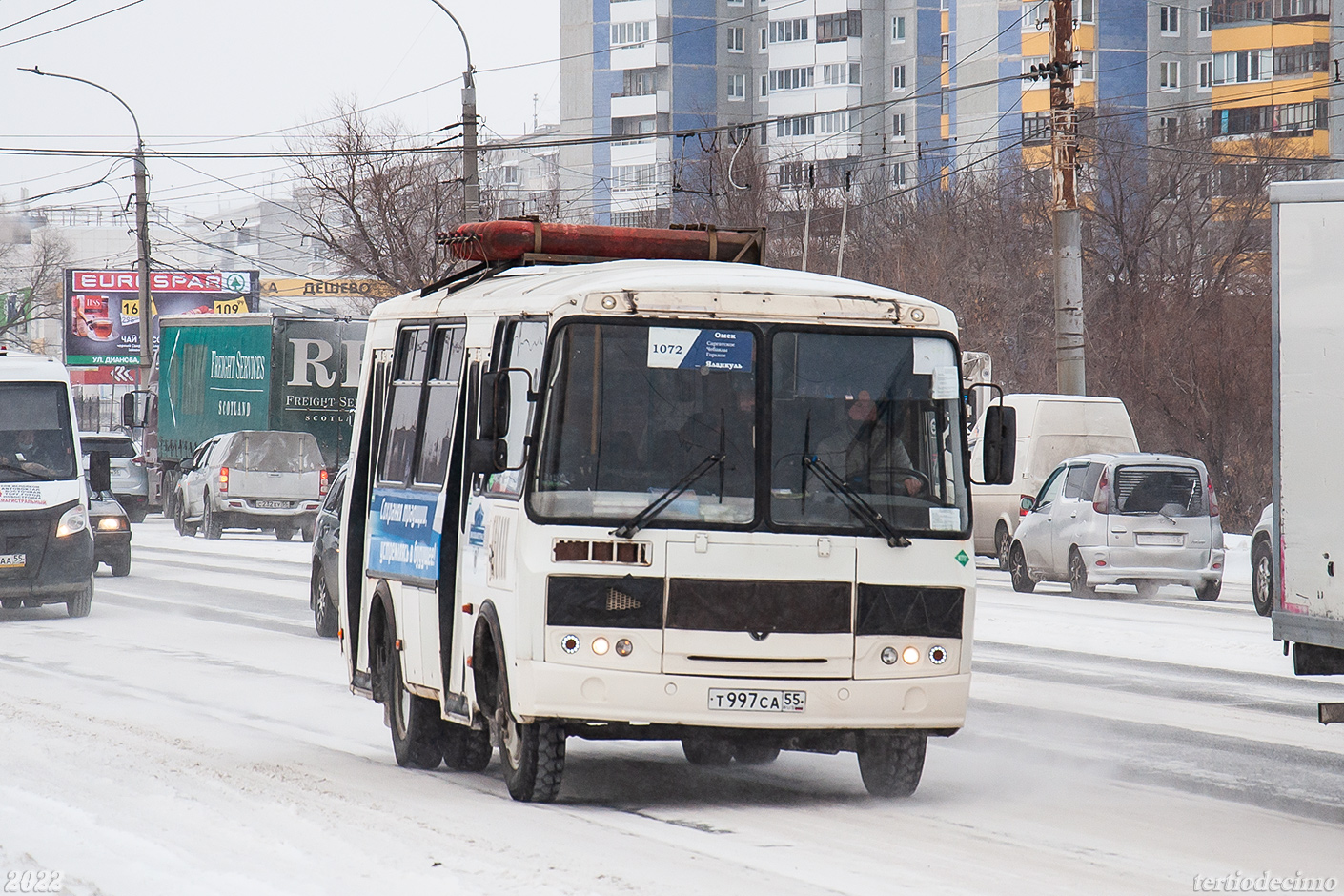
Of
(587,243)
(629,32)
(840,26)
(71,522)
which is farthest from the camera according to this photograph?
(629,32)

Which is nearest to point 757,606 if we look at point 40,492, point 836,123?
point 40,492

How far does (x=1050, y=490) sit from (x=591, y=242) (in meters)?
14.5

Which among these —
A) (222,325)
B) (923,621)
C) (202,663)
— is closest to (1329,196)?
(923,621)

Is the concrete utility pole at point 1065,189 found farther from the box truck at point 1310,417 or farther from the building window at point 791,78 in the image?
the building window at point 791,78

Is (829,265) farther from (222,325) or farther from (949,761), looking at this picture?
(949,761)

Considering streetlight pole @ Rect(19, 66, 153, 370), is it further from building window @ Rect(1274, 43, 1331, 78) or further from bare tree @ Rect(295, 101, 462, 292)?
building window @ Rect(1274, 43, 1331, 78)

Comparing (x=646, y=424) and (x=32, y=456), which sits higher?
(x=646, y=424)

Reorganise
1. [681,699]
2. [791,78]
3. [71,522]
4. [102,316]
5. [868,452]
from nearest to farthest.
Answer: [681,699] < [868,452] < [71,522] < [102,316] < [791,78]

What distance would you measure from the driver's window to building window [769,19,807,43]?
86.0m

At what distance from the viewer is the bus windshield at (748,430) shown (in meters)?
8.55

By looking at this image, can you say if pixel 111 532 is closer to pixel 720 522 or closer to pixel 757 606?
pixel 720 522

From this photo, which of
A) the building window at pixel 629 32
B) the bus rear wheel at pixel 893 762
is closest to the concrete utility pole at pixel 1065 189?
the bus rear wheel at pixel 893 762

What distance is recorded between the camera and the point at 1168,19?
94.5 m

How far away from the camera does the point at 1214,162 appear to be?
57.7 metres
